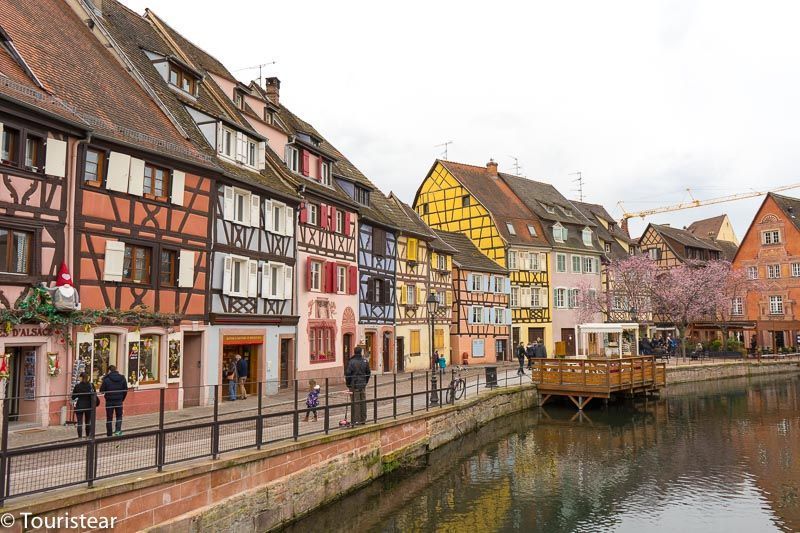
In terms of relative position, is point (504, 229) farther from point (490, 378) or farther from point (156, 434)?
point (156, 434)

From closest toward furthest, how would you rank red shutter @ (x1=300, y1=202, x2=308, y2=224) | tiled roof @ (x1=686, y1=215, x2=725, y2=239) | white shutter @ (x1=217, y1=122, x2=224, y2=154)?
1. white shutter @ (x1=217, y1=122, x2=224, y2=154)
2. red shutter @ (x1=300, y1=202, x2=308, y2=224)
3. tiled roof @ (x1=686, y1=215, x2=725, y2=239)

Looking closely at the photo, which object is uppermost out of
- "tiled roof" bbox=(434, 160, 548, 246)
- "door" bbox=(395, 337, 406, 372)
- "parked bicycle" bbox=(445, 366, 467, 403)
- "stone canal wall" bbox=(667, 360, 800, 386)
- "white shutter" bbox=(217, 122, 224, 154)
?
"tiled roof" bbox=(434, 160, 548, 246)

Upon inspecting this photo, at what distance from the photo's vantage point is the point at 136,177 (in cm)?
1827

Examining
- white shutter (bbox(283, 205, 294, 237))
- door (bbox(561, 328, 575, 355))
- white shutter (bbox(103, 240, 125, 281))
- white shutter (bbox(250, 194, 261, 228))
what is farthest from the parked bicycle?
door (bbox(561, 328, 575, 355))

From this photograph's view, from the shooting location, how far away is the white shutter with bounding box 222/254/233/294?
838 inches

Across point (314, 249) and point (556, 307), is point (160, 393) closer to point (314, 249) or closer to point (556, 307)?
point (314, 249)

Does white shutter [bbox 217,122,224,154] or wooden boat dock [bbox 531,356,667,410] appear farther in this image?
wooden boat dock [bbox 531,356,667,410]

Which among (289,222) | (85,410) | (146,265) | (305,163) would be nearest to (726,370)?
(305,163)

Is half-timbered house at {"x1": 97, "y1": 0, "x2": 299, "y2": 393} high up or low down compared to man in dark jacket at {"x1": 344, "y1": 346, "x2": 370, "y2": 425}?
up

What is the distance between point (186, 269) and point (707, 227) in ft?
252

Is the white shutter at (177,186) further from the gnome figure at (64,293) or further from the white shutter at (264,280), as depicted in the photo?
the white shutter at (264,280)

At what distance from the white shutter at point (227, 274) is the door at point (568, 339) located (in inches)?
1381

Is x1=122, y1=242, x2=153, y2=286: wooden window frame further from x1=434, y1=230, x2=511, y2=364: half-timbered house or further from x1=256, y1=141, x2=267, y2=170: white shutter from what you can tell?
x1=434, y1=230, x2=511, y2=364: half-timbered house

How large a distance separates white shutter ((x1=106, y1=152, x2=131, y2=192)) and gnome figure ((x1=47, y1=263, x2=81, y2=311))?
263 cm
